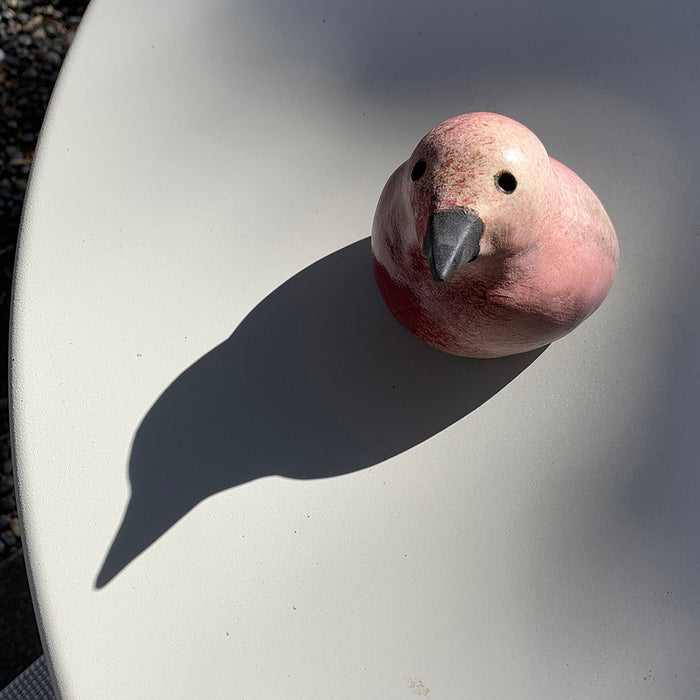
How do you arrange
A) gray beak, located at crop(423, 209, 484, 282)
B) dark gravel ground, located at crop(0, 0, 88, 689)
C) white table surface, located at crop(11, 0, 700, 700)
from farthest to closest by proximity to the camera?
dark gravel ground, located at crop(0, 0, 88, 689)
white table surface, located at crop(11, 0, 700, 700)
gray beak, located at crop(423, 209, 484, 282)

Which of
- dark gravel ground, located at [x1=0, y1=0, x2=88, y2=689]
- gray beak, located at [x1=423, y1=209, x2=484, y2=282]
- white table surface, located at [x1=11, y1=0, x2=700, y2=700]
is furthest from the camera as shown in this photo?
dark gravel ground, located at [x1=0, y1=0, x2=88, y2=689]

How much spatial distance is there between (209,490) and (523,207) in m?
0.37

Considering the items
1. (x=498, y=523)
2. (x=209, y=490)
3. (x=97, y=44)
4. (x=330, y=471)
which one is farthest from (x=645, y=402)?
(x=97, y=44)

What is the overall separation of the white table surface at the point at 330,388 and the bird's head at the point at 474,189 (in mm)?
230

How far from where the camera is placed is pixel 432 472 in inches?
25.8

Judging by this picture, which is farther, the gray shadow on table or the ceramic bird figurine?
the gray shadow on table

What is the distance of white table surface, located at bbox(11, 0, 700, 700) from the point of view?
24.5 inches

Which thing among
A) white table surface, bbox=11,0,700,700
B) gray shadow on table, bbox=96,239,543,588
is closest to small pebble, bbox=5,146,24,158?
white table surface, bbox=11,0,700,700

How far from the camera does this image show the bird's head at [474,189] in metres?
0.43

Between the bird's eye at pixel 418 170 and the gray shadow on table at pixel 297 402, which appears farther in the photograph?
the gray shadow on table at pixel 297 402

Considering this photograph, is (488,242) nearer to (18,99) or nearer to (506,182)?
(506,182)

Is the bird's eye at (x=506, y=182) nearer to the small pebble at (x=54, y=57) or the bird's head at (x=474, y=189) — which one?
the bird's head at (x=474, y=189)

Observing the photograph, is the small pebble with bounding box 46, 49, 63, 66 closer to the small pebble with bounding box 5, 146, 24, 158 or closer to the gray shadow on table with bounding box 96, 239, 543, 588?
the small pebble with bounding box 5, 146, 24, 158

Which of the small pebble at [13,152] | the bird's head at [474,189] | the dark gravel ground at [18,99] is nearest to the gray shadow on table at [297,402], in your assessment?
the bird's head at [474,189]
